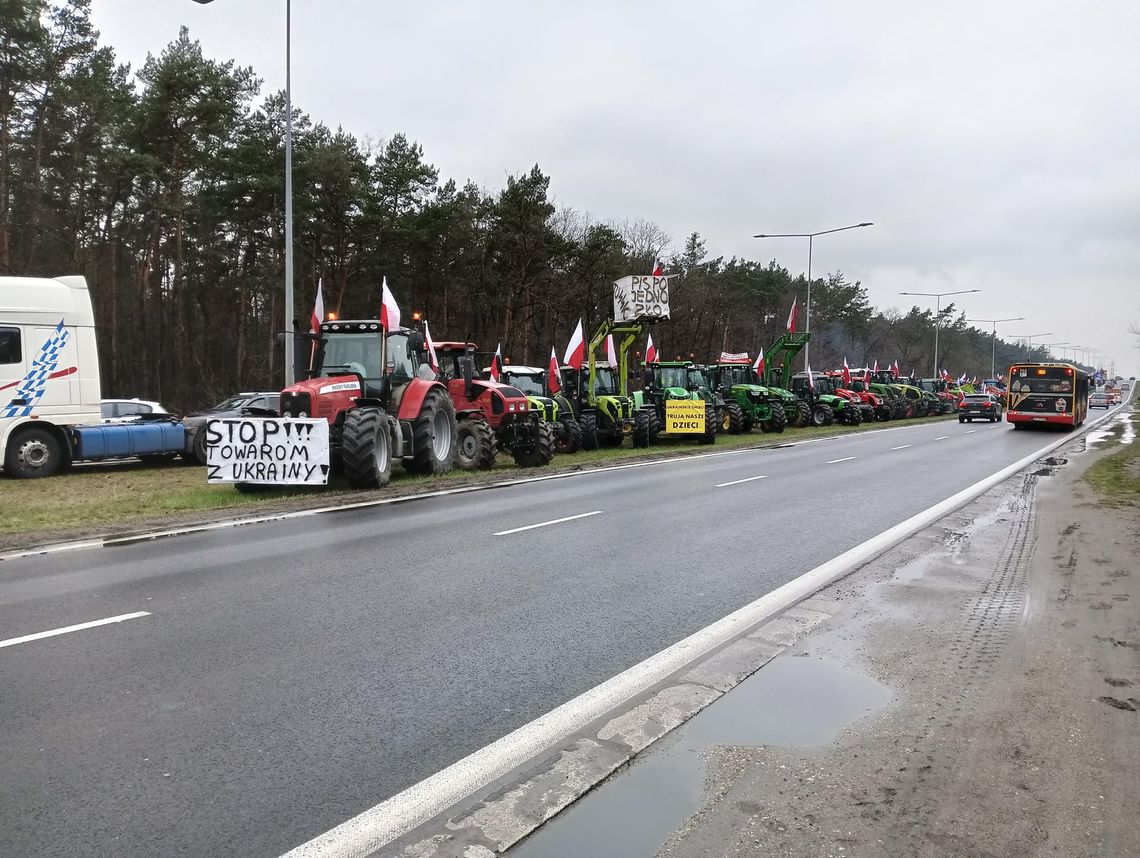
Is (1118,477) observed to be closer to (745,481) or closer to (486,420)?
(745,481)

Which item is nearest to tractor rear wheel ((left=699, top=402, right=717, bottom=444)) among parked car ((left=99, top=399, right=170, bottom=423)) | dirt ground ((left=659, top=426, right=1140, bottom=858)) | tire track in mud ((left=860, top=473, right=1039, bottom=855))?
parked car ((left=99, top=399, right=170, bottom=423))

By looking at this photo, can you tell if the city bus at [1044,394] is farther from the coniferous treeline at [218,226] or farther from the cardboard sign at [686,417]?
the coniferous treeline at [218,226]

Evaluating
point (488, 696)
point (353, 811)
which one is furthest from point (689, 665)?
point (353, 811)

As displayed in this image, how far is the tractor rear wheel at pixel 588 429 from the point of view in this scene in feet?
78.3

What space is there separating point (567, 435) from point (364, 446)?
1020cm

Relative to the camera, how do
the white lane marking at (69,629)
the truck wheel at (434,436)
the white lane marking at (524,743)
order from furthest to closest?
1. the truck wheel at (434,436)
2. the white lane marking at (69,629)
3. the white lane marking at (524,743)

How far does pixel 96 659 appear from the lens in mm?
5312

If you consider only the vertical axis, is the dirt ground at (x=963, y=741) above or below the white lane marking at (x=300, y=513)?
above

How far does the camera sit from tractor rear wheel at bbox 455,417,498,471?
712 inches

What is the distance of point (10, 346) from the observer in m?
16.4

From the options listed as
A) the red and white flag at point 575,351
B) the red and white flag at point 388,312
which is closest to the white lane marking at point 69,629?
the red and white flag at point 388,312

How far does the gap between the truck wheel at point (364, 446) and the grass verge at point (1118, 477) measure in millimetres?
11559

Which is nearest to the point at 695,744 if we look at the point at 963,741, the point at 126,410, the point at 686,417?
the point at 963,741

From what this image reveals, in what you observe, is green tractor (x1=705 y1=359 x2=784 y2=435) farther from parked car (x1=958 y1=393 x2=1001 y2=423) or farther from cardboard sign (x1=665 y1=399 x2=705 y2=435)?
parked car (x1=958 y1=393 x2=1001 y2=423)
